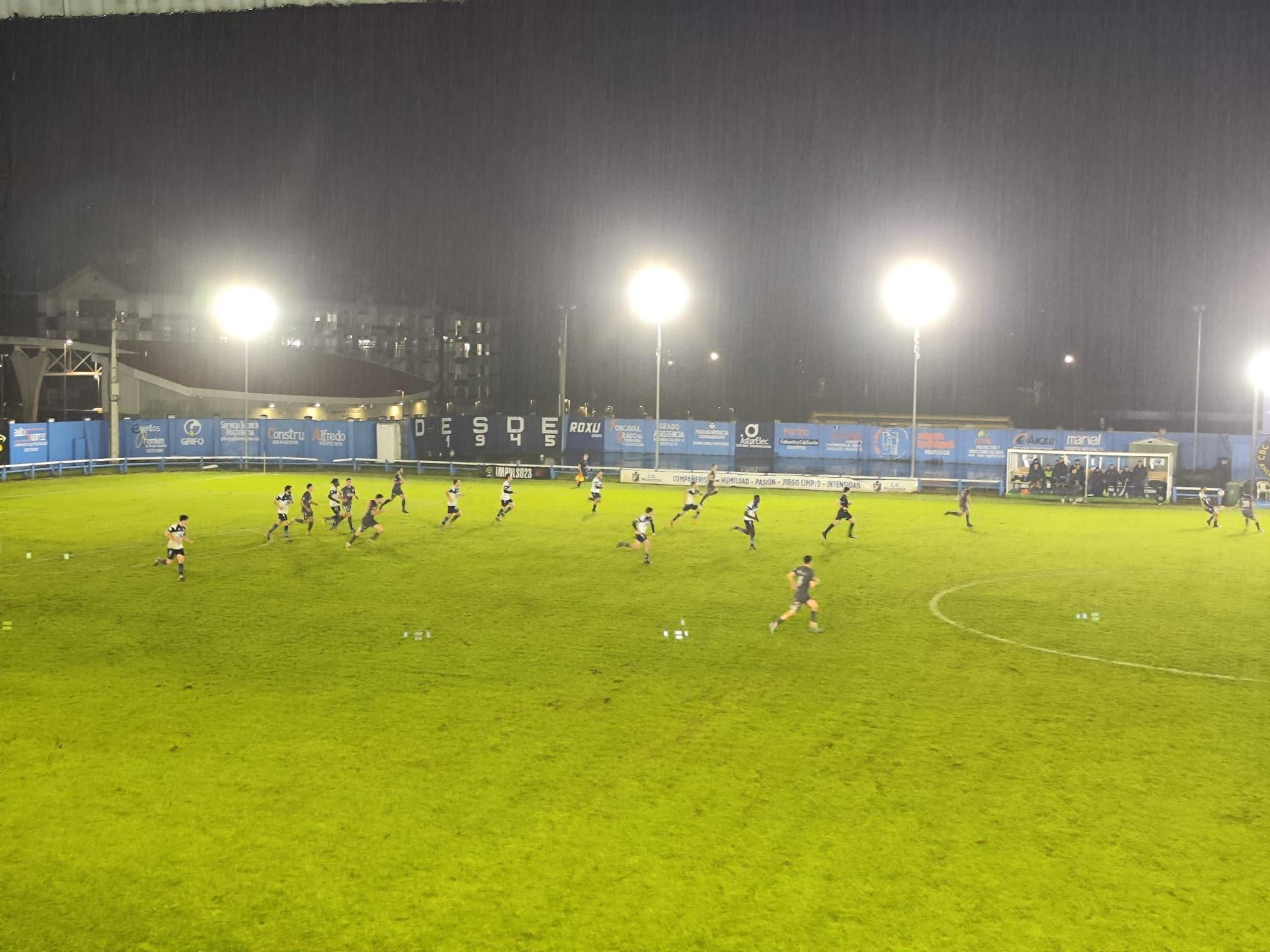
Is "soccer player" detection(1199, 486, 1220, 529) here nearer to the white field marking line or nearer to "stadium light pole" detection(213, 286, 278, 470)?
the white field marking line

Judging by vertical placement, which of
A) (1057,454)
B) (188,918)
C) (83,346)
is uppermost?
(83,346)

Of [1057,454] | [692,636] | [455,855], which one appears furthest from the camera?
[1057,454]

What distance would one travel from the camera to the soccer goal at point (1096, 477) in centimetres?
4766

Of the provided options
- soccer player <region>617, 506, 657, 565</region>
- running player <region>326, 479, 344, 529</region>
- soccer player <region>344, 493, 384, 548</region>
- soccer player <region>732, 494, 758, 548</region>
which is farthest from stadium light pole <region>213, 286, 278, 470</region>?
soccer player <region>732, 494, 758, 548</region>

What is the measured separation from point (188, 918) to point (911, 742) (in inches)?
345

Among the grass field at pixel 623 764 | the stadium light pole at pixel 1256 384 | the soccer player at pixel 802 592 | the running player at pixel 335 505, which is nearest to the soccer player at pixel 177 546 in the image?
the grass field at pixel 623 764

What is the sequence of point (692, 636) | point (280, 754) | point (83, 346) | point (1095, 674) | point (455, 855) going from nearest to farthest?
1. point (455, 855)
2. point (280, 754)
3. point (1095, 674)
4. point (692, 636)
5. point (83, 346)

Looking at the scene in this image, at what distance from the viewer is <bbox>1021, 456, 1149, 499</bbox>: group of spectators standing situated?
48.0m

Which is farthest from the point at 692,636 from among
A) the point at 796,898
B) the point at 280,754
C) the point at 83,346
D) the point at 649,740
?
the point at 83,346

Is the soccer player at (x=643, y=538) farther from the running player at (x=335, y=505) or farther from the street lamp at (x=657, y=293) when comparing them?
the street lamp at (x=657, y=293)

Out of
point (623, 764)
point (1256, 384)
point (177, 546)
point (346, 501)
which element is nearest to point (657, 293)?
point (346, 501)

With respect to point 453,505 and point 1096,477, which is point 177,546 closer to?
point 453,505

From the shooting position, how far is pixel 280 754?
12.4 metres

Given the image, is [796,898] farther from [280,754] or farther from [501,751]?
[280,754]
